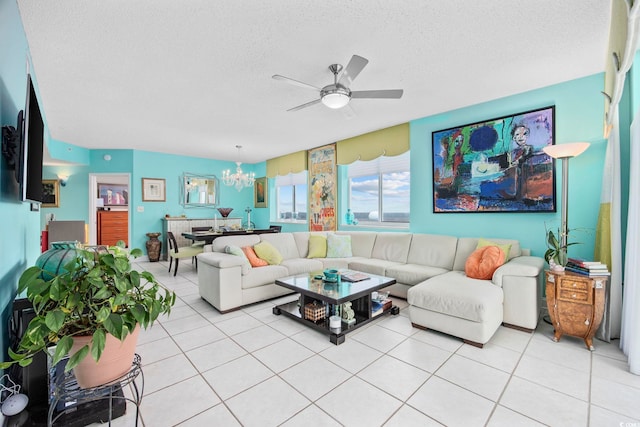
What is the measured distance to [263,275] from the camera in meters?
3.39

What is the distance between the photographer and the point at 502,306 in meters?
2.66

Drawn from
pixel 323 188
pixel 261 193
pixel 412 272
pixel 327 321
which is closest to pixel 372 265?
pixel 412 272

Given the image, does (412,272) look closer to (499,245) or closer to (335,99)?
(499,245)

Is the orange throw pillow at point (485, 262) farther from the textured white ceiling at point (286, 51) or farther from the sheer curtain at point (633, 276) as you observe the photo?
Answer: the textured white ceiling at point (286, 51)

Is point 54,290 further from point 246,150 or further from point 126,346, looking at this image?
point 246,150

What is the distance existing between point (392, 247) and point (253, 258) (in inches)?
82.2

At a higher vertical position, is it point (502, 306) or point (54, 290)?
point (54, 290)

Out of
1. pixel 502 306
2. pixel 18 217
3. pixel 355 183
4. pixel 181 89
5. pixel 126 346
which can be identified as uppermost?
pixel 181 89

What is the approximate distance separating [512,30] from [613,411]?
2643 mm

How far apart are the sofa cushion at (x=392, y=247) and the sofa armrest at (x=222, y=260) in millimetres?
2154

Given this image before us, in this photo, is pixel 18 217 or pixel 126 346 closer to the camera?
pixel 126 346

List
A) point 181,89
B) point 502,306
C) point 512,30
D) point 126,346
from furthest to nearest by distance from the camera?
point 181,89 → point 502,306 → point 512,30 → point 126,346

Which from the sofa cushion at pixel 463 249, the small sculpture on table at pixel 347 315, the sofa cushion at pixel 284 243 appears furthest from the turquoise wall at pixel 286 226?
the small sculpture on table at pixel 347 315

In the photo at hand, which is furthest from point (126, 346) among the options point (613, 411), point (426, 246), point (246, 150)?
point (246, 150)
